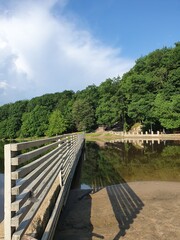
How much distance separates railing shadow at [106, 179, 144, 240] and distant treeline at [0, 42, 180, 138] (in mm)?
35672

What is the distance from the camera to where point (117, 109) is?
58.2m

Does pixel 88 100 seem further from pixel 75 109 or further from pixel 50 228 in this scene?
pixel 50 228

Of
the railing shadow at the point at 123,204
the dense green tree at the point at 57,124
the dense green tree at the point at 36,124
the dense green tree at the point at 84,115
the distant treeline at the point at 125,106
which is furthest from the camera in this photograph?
the dense green tree at the point at 36,124

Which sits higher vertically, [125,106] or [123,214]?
[125,106]

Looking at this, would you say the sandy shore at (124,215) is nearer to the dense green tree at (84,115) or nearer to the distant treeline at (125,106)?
the distant treeline at (125,106)

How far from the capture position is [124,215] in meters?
5.92

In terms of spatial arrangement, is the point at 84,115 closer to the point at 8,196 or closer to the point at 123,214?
the point at 123,214

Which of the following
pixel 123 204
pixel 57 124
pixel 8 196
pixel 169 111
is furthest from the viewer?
pixel 57 124

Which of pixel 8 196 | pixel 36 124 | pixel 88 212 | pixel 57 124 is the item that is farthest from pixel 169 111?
pixel 36 124

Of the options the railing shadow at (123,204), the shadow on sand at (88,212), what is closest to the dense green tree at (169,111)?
the railing shadow at (123,204)

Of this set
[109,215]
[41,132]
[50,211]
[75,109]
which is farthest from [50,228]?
[41,132]

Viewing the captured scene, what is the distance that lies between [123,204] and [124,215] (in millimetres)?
999

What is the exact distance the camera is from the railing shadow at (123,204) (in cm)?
540

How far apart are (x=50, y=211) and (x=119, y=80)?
60.7 m
